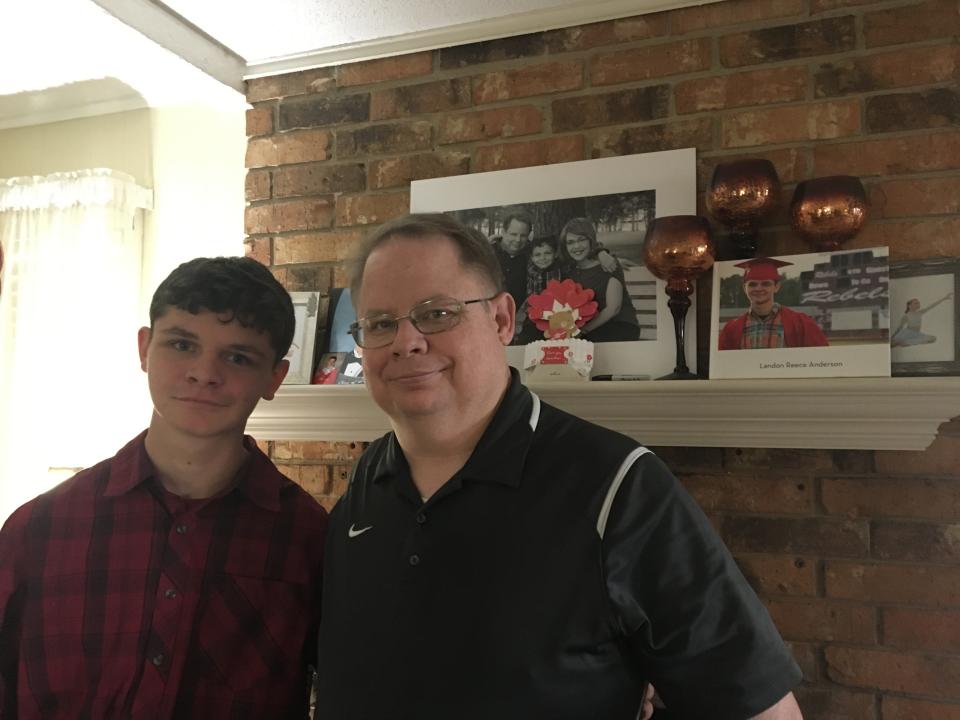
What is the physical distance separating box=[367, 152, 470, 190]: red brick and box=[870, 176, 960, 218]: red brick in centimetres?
114

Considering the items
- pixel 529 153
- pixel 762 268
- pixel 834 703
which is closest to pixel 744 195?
pixel 762 268

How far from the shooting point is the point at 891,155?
1920 mm

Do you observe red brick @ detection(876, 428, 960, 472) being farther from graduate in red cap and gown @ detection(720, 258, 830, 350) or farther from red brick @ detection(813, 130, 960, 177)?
graduate in red cap and gown @ detection(720, 258, 830, 350)

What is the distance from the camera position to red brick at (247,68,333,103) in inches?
102

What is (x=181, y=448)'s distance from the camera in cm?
143

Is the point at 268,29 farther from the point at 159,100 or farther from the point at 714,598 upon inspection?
the point at 714,598

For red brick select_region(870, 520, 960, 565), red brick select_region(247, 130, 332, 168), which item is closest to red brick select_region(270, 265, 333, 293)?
red brick select_region(247, 130, 332, 168)

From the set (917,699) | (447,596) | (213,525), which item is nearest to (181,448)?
(213,525)

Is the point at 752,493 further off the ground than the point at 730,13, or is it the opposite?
the point at 730,13

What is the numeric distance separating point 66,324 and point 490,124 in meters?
1.91

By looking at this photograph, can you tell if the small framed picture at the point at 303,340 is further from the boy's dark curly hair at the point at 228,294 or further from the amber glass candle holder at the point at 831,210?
the amber glass candle holder at the point at 831,210

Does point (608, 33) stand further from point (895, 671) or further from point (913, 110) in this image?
point (895, 671)

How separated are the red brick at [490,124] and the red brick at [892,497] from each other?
129 cm

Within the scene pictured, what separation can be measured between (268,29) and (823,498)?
6.90 feet
